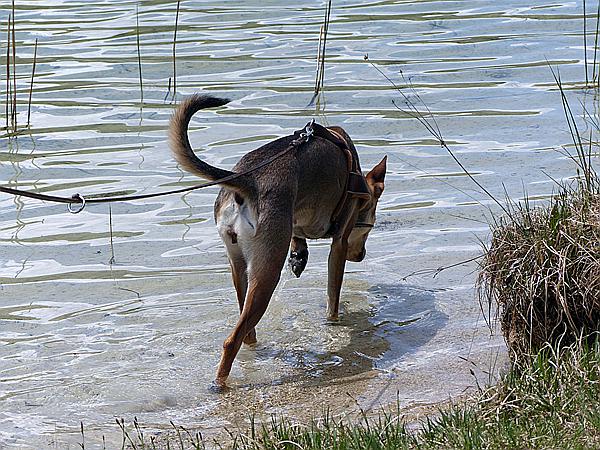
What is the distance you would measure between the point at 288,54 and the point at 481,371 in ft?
30.5

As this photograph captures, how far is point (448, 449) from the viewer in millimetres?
4488

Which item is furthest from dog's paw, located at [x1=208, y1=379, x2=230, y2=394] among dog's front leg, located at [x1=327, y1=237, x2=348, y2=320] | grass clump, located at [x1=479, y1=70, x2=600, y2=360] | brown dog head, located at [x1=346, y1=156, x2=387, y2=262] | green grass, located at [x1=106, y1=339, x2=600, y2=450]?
brown dog head, located at [x1=346, y1=156, x2=387, y2=262]

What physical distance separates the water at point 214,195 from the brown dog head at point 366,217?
27cm

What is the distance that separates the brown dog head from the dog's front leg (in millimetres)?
316

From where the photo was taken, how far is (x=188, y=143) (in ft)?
21.1

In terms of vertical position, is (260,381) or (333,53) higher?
(333,53)

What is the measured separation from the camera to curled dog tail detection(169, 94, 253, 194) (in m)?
6.40

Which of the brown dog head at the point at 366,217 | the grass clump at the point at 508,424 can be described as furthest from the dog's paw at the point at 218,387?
the brown dog head at the point at 366,217

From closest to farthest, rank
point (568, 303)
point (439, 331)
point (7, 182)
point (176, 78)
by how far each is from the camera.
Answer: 1. point (568, 303)
2. point (439, 331)
3. point (7, 182)
4. point (176, 78)

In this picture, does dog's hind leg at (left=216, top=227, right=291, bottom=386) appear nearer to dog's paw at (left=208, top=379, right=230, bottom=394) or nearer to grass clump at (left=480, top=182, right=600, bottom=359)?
dog's paw at (left=208, top=379, right=230, bottom=394)

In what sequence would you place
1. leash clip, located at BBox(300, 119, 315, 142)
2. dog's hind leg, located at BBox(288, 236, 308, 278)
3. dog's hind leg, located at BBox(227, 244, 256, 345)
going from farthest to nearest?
1. dog's hind leg, located at BBox(288, 236, 308, 278)
2. leash clip, located at BBox(300, 119, 315, 142)
3. dog's hind leg, located at BBox(227, 244, 256, 345)

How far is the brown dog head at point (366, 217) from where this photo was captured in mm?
7996

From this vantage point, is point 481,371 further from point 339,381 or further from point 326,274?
point 326,274

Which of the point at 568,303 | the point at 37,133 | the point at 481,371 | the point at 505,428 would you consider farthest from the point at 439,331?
the point at 37,133
